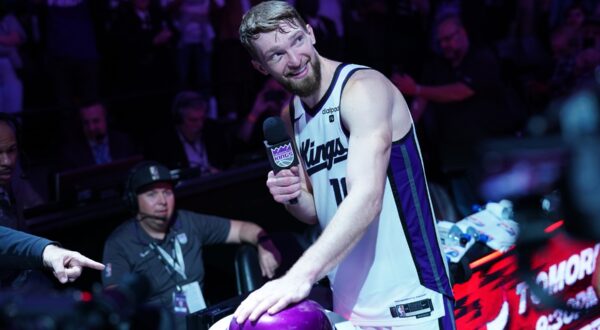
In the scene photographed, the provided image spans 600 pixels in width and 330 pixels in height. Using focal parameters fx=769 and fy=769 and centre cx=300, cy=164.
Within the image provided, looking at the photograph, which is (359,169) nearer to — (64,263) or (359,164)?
(359,164)

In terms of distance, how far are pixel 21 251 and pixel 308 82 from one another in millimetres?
1122

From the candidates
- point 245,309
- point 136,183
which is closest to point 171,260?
point 136,183

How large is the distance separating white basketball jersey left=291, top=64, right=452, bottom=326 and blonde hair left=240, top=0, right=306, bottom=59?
0.26 meters

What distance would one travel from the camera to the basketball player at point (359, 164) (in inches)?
101

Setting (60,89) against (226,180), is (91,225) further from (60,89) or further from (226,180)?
(60,89)

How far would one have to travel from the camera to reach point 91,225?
507cm

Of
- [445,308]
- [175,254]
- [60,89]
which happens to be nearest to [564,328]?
[445,308]

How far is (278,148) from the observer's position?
2605 millimetres

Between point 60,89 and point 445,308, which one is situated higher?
point 60,89

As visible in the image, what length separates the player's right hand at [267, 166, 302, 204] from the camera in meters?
2.63

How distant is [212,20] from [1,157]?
3567mm

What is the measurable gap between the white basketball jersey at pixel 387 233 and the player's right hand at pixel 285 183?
0.48 ft

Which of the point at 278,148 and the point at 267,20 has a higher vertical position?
the point at 267,20

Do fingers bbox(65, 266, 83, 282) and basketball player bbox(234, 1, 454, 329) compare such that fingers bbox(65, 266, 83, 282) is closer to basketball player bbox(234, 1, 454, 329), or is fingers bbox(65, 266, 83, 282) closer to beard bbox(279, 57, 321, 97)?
basketball player bbox(234, 1, 454, 329)
